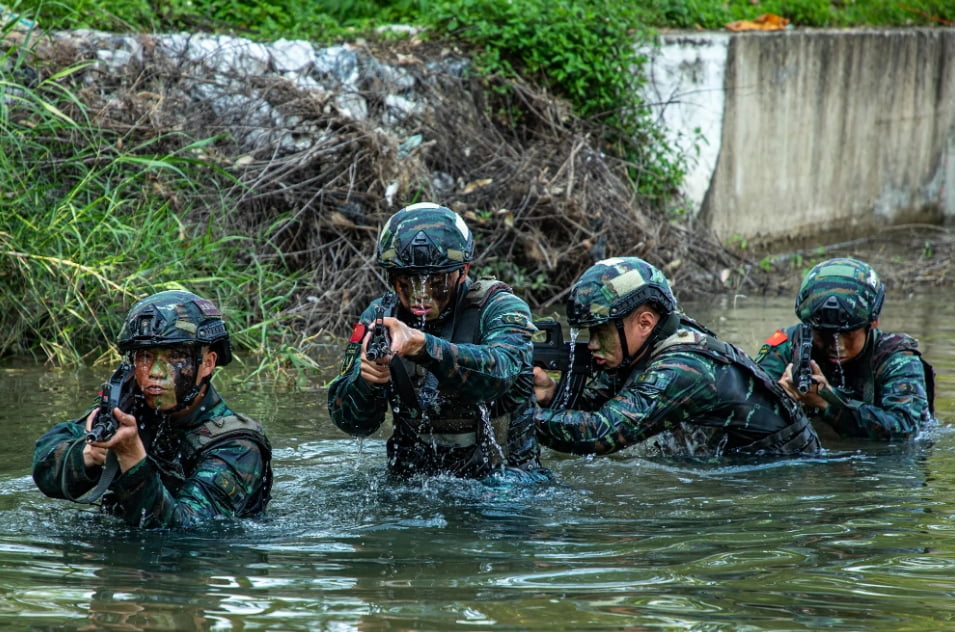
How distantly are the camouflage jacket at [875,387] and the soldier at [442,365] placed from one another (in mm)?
1996

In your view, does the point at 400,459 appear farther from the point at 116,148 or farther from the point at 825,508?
the point at 116,148

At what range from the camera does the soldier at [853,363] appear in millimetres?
6695

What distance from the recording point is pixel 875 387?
23.0ft

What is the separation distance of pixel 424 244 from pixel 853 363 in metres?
3.12

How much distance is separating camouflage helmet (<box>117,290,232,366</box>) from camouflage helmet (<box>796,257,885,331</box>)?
343cm

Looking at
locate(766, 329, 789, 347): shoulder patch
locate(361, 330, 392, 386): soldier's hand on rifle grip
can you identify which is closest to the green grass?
locate(766, 329, 789, 347): shoulder patch

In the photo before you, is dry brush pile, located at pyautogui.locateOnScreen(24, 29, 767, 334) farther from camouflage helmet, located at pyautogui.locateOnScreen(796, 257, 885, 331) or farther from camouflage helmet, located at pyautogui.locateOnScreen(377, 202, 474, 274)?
camouflage helmet, located at pyautogui.locateOnScreen(377, 202, 474, 274)

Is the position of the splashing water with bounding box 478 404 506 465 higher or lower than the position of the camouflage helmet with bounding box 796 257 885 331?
lower

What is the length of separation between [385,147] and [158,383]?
5604 mm

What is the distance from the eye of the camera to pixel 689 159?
1262 centimetres

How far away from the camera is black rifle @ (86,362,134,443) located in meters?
4.14

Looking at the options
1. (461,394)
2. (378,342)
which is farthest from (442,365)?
(378,342)

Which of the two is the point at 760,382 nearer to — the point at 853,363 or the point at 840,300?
the point at 840,300

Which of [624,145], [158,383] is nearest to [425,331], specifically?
[158,383]
